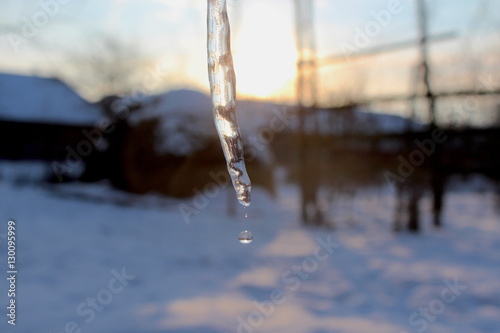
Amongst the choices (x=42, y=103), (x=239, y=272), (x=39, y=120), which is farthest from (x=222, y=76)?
(x=42, y=103)

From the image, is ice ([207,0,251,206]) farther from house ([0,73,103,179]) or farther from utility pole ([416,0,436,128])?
house ([0,73,103,179])

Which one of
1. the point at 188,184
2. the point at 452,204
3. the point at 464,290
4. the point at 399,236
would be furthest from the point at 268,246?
the point at 452,204

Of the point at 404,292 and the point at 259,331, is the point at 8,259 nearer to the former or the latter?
the point at 259,331

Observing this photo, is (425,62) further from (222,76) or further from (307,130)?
(222,76)

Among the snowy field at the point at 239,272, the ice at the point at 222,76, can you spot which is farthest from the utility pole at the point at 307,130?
the ice at the point at 222,76

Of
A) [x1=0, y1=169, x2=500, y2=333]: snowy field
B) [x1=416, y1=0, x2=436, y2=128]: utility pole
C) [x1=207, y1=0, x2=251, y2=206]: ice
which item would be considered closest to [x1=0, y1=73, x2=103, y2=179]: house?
[x1=0, y1=169, x2=500, y2=333]: snowy field
